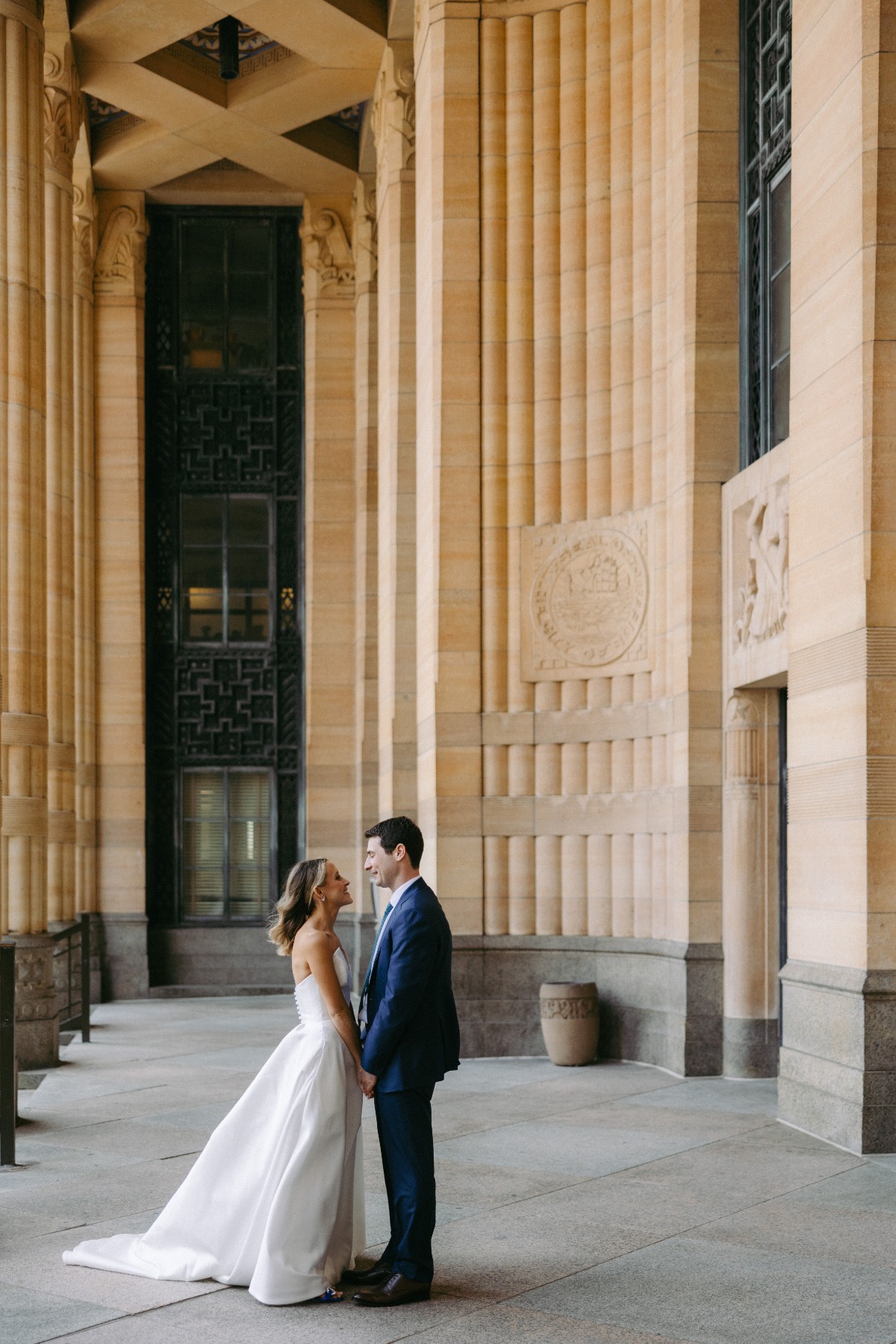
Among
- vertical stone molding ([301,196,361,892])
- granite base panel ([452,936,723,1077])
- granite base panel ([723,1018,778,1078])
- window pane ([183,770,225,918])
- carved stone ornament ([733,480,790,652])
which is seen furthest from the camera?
window pane ([183,770,225,918])

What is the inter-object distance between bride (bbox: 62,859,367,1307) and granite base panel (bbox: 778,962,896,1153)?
3604 mm

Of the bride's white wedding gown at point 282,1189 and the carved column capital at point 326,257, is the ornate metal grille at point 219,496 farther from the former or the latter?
the bride's white wedding gown at point 282,1189

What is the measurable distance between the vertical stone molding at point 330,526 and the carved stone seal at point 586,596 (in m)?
8.27

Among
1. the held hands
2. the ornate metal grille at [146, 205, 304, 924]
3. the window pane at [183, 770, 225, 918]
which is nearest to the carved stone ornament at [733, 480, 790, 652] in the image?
the held hands

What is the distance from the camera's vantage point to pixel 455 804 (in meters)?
14.1

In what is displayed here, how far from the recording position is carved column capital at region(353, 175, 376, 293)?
21.9 m

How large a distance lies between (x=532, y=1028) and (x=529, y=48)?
922 cm

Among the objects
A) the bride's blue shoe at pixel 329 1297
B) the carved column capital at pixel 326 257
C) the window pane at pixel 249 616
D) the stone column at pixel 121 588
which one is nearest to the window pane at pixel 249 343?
the carved column capital at pixel 326 257

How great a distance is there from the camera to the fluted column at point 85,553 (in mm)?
21609

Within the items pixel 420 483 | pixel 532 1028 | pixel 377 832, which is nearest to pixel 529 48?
pixel 420 483

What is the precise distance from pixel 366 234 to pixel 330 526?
425 centimetres

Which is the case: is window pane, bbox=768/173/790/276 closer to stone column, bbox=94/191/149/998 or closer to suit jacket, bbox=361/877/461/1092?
suit jacket, bbox=361/877/461/1092

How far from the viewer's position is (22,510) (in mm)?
14289

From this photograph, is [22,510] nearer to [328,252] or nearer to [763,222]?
[763,222]
